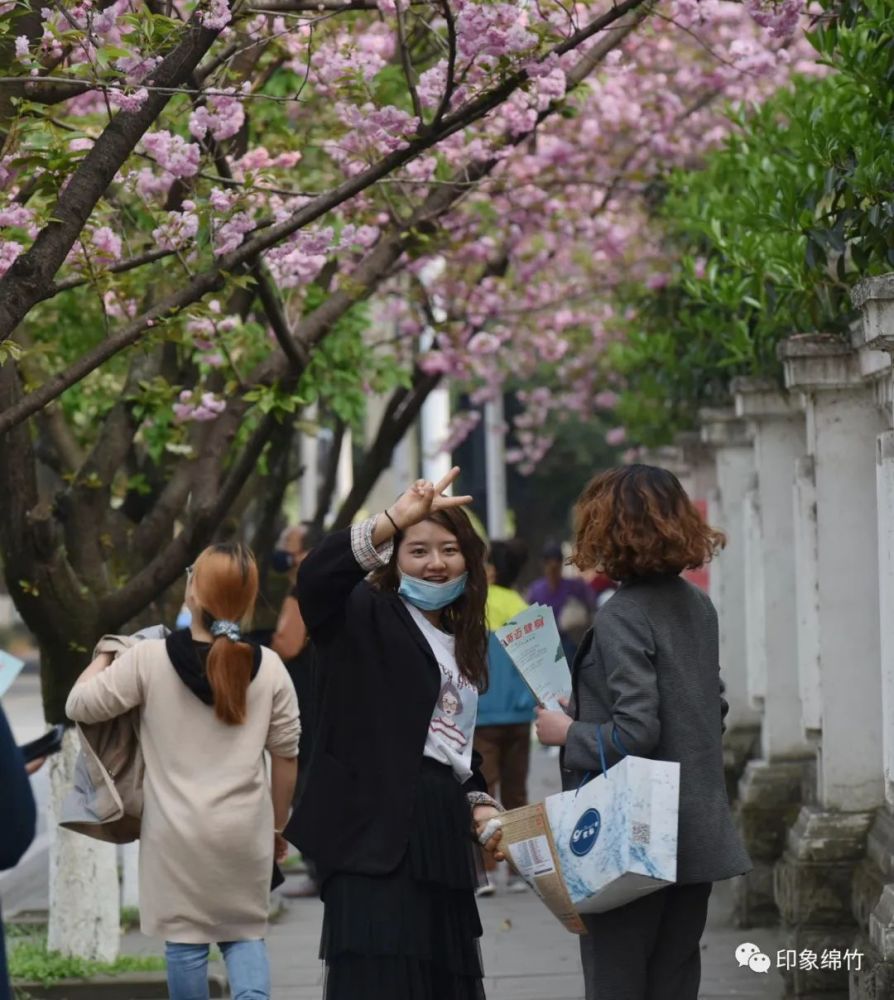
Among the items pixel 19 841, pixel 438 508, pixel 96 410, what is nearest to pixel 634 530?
pixel 438 508

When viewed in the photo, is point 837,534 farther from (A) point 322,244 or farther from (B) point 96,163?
(B) point 96,163

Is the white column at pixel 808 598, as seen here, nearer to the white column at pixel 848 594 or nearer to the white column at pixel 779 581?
the white column at pixel 848 594

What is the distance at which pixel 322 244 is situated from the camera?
325 inches

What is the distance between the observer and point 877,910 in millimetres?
6680

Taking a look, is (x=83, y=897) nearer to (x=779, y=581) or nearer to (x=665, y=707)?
(x=779, y=581)

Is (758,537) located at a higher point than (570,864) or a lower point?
higher

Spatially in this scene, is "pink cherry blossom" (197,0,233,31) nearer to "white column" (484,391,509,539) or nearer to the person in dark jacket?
the person in dark jacket

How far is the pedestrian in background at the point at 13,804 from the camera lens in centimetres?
398

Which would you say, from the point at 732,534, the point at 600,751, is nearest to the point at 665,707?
the point at 600,751

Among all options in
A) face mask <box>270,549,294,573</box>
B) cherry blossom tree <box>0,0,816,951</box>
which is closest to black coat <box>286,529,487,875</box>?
cherry blossom tree <box>0,0,816,951</box>

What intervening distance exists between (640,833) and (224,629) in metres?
1.83

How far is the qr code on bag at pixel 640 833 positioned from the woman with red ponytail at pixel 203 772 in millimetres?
1760

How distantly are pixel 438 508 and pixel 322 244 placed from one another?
3.27 metres

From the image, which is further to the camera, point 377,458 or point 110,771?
point 377,458
